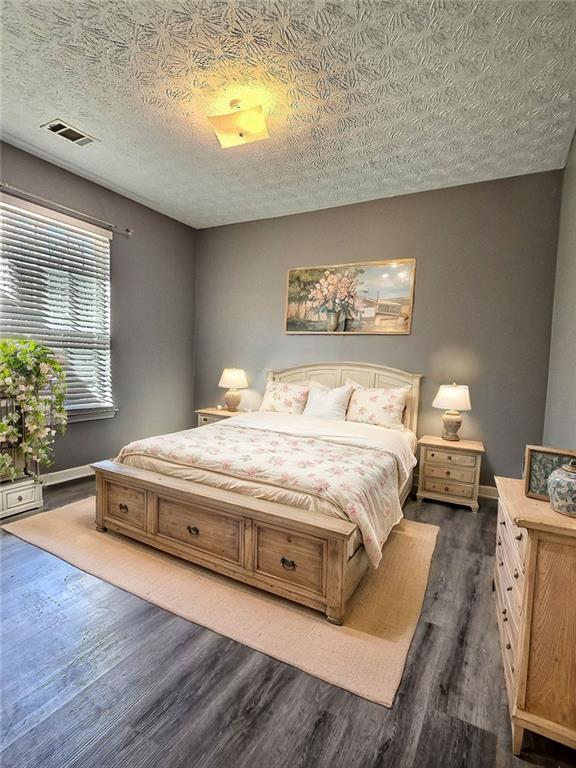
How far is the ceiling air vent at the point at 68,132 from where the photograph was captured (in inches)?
107

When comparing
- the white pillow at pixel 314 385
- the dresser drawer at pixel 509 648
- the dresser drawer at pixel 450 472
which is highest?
the white pillow at pixel 314 385

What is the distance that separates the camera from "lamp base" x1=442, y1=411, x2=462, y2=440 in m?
3.41

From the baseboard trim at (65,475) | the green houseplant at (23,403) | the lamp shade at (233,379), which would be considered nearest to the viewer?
the green houseplant at (23,403)

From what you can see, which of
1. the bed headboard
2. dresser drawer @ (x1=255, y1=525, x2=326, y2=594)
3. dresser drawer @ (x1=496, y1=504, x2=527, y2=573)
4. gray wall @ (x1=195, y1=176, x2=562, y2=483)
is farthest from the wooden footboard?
gray wall @ (x1=195, y1=176, x2=562, y2=483)

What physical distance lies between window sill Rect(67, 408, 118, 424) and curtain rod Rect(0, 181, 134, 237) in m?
1.87

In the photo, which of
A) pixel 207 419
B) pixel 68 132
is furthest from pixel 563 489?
pixel 68 132

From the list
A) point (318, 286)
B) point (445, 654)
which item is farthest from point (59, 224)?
point (445, 654)

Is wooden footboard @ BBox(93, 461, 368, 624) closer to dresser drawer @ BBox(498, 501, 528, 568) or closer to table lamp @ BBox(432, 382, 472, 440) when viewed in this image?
dresser drawer @ BBox(498, 501, 528, 568)

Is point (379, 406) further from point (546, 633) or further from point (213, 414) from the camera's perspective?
point (546, 633)

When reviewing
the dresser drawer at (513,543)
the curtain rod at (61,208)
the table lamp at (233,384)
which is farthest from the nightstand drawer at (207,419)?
the dresser drawer at (513,543)

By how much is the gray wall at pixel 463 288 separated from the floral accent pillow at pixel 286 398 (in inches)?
18.1

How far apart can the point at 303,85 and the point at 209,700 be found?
125 inches

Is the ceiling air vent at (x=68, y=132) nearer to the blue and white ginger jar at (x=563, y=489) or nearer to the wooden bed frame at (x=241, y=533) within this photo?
the wooden bed frame at (x=241, y=533)

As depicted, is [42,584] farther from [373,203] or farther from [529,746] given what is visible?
[373,203]
